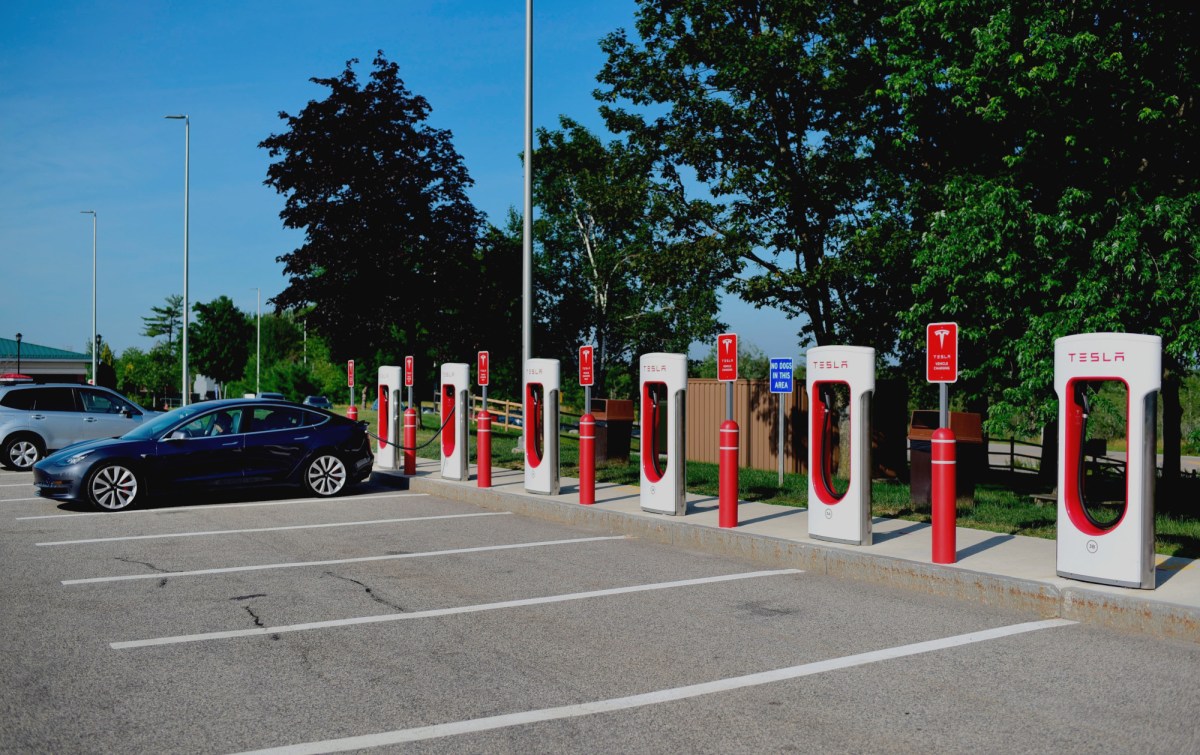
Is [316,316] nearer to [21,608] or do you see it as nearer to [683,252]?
[683,252]

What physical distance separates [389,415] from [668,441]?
326 inches

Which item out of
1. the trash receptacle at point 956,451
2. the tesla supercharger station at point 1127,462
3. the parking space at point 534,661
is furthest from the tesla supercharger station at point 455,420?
the tesla supercharger station at point 1127,462

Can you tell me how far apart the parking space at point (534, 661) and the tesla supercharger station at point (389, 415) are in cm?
791

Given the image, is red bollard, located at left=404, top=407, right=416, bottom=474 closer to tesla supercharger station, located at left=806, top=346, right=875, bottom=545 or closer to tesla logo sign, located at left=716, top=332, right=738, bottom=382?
tesla logo sign, located at left=716, top=332, right=738, bottom=382

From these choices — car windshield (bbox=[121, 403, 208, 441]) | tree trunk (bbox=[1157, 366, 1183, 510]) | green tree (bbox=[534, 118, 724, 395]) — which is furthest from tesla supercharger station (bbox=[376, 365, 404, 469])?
green tree (bbox=[534, 118, 724, 395])

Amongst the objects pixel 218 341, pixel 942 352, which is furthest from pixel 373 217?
pixel 218 341

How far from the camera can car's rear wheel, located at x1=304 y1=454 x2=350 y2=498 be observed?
14078 millimetres

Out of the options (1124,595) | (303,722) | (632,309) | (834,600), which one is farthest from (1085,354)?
(632,309)

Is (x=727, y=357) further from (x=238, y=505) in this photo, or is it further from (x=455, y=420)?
(x=238, y=505)

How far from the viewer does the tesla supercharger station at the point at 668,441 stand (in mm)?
10914

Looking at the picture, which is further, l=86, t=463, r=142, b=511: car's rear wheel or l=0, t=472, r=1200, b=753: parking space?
l=86, t=463, r=142, b=511: car's rear wheel

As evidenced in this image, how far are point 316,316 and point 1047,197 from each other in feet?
61.1

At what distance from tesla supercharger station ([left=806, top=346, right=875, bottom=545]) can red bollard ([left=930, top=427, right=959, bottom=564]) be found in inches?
31.3

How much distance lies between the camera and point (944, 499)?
805 cm
